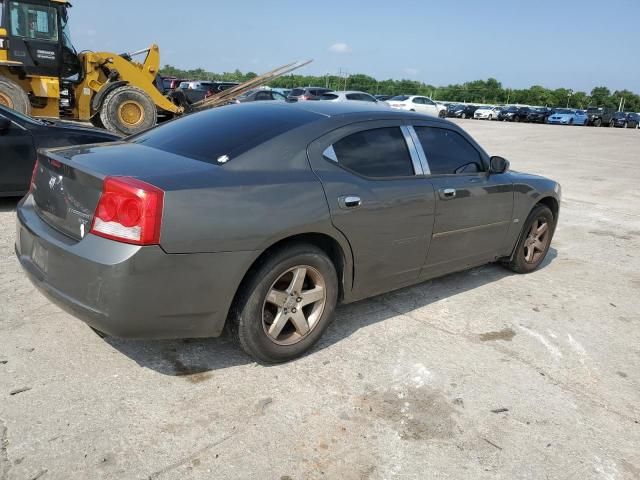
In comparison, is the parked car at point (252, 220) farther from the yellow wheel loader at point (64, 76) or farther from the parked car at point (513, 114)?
the parked car at point (513, 114)

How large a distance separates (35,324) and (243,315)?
5.06 ft

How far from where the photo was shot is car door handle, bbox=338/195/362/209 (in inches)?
133

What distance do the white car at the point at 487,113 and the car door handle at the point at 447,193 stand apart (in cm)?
4566

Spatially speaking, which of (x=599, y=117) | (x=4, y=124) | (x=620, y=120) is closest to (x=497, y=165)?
(x=4, y=124)

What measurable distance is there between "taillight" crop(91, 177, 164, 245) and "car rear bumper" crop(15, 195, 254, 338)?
2.0 inches

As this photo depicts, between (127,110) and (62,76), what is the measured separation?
163 centimetres

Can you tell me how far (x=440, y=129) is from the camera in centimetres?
434

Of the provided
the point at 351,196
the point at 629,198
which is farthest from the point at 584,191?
the point at 351,196

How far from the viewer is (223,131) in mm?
3508

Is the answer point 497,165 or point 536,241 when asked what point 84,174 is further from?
point 536,241

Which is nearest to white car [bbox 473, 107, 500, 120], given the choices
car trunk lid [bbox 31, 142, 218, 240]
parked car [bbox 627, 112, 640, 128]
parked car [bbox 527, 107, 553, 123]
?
parked car [bbox 527, 107, 553, 123]

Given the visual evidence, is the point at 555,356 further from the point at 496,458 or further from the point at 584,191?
the point at 584,191

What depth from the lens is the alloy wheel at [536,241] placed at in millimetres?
5391

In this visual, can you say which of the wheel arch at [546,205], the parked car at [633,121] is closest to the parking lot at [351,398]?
the wheel arch at [546,205]
